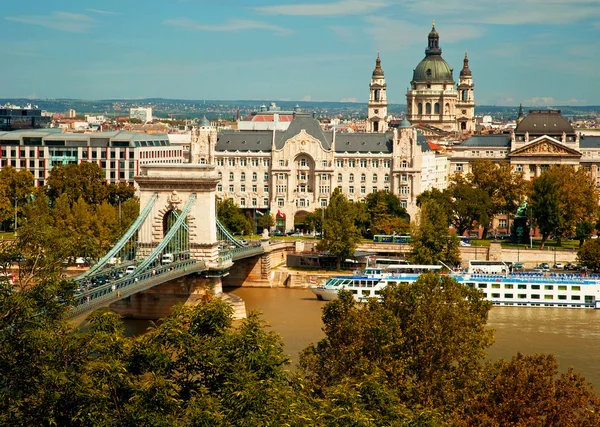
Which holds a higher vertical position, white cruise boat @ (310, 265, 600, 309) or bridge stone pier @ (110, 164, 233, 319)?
bridge stone pier @ (110, 164, 233, 319)

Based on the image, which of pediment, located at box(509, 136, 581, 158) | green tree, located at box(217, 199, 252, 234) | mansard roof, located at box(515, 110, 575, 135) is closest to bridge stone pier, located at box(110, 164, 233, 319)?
green tree, located at box(217, 199, 252, 234)

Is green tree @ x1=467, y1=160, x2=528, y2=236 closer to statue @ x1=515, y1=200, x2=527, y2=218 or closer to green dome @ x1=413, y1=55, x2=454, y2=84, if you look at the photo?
statue @ x1=515, y1=200, x2=527, y2=218

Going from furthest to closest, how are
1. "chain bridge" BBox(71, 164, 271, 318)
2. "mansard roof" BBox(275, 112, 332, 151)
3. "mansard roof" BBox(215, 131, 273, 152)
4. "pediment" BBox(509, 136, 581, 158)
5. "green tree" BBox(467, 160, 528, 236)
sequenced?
1. "pediment" BBox(509, 136, 581, 158)
2. "mansard roof" BBox(215, 131, 273, 152)
3. "mansard roof" BBox(275, 112, 332, 151)
4. "green tree" BBox(467, 160, 528, 236)
5. "chain bridge" BBox(71, 164, 271, 318)

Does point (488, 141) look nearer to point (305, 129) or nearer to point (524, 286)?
point (305, 129)

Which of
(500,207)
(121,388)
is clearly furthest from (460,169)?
(121,388)

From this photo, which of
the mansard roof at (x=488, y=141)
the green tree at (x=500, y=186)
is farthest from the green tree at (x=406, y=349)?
the mansard roof at (x=488, y=141)

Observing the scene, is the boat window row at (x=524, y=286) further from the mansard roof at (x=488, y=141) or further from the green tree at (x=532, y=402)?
the mansard roof at (x=488, y=141)

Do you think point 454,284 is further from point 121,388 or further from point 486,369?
point 121,388
